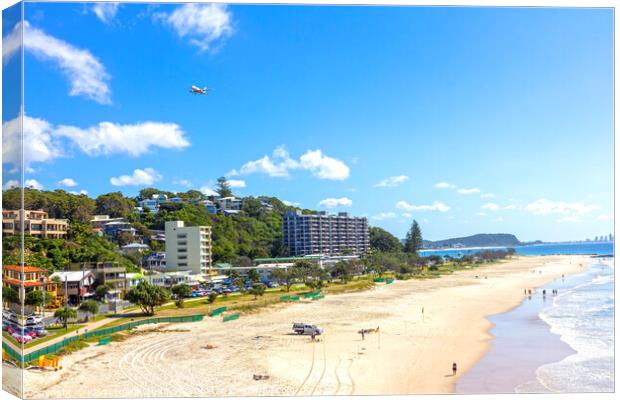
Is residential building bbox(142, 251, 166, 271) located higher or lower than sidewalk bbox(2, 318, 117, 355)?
higher

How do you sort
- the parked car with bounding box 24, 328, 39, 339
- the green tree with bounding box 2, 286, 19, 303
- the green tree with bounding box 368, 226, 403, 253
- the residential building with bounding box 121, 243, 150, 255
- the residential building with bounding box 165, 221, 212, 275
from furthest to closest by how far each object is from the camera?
1. the green tree with bounding box 368, 226, 403, 253
2. the residential building with bounding box 165, 221, 212, 275
3. the residential building with bounding box 121, 243, 150, 255
4. the parked car with bounding box 24, 328, 39, 339
5. the green tree with bounding box 2, 286, 19, 303

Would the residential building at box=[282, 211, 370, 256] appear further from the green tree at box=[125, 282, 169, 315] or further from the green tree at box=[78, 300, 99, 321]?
the green tree at box=[78, 300, 99, 321]

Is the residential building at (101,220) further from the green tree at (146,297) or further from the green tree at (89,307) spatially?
the green tree at (89,307)

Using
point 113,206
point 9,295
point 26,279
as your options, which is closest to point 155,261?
point 113,206

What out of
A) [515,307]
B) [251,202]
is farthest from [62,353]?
[251,202]

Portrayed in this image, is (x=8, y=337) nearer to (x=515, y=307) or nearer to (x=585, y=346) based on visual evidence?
(x=585, y=346)

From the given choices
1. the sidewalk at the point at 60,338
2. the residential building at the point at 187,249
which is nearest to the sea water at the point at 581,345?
the sidewalk at the point at 60,338

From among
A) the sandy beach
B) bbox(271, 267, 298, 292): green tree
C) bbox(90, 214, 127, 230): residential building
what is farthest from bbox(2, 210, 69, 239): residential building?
bbox(271, 267, 298, 292): green tree

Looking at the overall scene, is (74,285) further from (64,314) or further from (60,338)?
(60,338)
